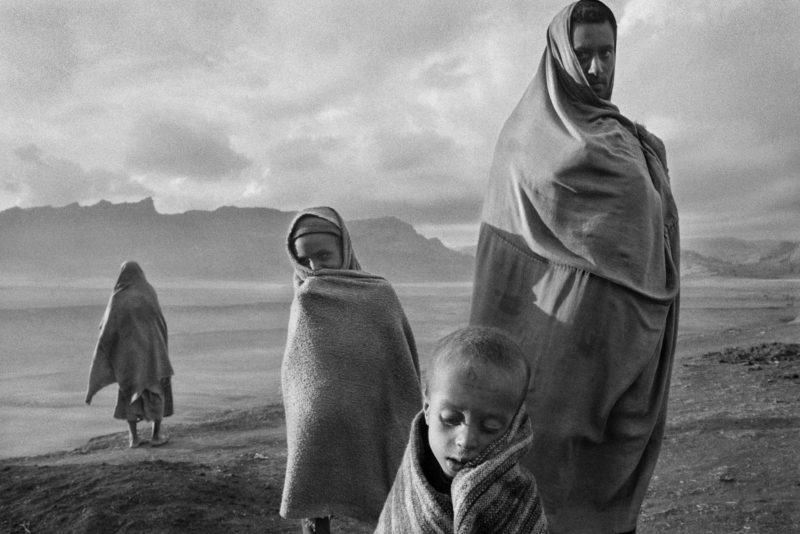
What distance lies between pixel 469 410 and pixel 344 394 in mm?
1532

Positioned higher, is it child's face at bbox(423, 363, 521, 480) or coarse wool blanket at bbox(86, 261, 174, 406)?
child's face at bbox(423, 363, 521, 480)

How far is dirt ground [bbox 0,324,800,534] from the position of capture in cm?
412

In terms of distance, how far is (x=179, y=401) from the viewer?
38.5 ft

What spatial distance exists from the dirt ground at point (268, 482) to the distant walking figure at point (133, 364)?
0.43 meters

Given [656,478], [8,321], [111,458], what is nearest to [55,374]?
[111,458]

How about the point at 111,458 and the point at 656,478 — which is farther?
the point at 111,458

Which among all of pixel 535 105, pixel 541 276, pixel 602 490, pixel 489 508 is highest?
pixel 535 105

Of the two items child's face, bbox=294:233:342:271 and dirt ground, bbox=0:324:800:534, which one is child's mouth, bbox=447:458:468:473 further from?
dirt ground, bbox=0:324:800:534

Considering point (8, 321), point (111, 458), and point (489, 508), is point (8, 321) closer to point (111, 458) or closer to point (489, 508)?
point (111, 458)

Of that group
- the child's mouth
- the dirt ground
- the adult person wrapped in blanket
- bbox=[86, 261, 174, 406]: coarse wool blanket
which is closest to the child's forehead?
the child's mouth

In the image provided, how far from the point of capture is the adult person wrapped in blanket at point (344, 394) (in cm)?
298

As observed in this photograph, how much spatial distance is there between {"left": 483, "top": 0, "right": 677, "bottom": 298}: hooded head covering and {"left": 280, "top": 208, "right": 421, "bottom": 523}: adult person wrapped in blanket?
2.73 ft

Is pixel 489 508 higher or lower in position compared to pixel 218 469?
higher

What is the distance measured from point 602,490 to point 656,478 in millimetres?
2954
